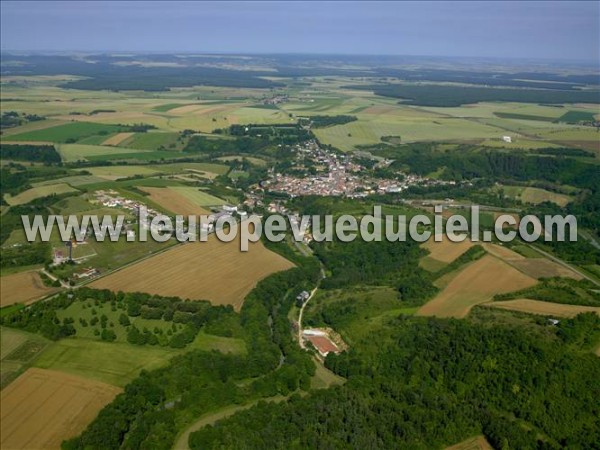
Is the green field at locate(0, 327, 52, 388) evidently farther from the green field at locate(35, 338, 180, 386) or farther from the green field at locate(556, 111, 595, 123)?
the green field at locate(556, 111, 595, 123)

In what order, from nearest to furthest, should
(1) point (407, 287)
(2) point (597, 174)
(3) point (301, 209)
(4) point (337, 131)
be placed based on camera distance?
(1) point (407, 287), (3) point (301, 209), (2) point (597, 174), (4) point (337, 131)

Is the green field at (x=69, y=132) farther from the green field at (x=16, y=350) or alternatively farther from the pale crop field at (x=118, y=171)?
the green field at (x=16, y=350)

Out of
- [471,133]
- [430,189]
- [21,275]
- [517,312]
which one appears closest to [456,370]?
[517,312]

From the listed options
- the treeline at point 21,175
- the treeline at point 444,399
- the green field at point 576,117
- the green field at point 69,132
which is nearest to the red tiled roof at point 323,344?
the treeline at point 444,399

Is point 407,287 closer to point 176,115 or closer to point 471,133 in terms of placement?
point 471,133

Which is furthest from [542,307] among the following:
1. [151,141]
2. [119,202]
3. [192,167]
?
[151,141]

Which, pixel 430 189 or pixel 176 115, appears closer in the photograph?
pixel 430 189
